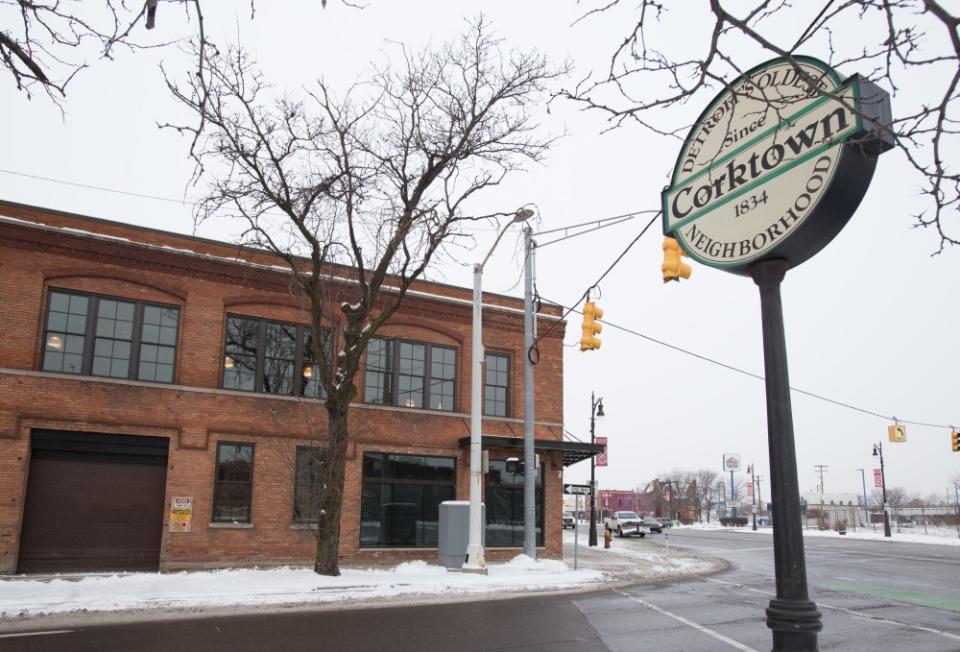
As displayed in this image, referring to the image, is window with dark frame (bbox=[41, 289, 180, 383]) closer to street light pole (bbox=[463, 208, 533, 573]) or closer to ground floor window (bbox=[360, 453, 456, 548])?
ground floor window (bbox=[360, 453, 456, 548])

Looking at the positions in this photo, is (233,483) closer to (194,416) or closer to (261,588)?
(194,416)

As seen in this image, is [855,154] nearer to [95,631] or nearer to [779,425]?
[779,425]

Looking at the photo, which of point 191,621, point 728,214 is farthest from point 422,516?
point 728,214

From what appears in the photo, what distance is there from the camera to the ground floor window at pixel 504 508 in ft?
73.5

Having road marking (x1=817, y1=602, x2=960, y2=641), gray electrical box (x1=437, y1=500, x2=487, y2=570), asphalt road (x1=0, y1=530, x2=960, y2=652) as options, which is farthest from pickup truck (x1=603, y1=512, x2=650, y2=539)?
road marking (x1=817, y1=602, x2=960, y2=641)

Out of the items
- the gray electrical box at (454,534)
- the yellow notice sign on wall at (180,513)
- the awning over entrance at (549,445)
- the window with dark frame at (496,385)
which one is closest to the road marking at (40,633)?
the yellow notice sign on wall at (180,513)

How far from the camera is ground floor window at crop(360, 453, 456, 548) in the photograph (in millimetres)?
20750

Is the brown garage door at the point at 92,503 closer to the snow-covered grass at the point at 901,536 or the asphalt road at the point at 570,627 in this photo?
the asphalt road at the point at 570,627

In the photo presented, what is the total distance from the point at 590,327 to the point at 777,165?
1256 centimetres

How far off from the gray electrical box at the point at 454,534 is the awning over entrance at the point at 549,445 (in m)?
2.45

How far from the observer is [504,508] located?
74.6 feet

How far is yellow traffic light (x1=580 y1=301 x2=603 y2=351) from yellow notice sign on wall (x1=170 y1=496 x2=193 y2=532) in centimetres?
1060

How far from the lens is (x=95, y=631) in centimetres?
1010

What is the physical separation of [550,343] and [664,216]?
Answer: 20322mm
